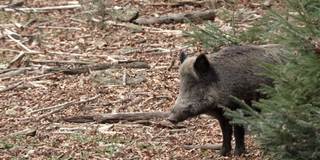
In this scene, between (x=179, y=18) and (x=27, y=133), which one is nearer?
(x=27, y=133)

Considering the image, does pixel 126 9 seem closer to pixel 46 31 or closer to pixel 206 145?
pixel 46 31

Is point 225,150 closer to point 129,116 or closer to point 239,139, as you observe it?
point 239,139

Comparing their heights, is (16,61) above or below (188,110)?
below

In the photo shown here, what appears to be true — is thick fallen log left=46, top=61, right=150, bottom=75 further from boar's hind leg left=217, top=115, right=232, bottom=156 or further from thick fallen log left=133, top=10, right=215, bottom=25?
boar's hind leg left=217, top=115, right=232, bottom=156

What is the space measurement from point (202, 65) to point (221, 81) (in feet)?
0.80

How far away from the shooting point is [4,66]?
1229 centimetres

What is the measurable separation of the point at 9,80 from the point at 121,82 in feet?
6.02

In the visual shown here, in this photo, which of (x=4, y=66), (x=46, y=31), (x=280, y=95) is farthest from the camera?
(x=46, y=31)

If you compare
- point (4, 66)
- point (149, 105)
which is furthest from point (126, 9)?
point (149, 105)

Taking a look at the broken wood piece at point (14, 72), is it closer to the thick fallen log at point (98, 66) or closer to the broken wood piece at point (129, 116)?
the thick fallen log at point (98, 66)

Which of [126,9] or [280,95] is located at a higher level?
[280,95]

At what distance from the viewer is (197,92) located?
294 inches

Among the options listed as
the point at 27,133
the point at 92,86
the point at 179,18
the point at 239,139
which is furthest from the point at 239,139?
the point at 179,18

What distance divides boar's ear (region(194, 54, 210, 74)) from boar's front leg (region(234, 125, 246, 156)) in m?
0.65
